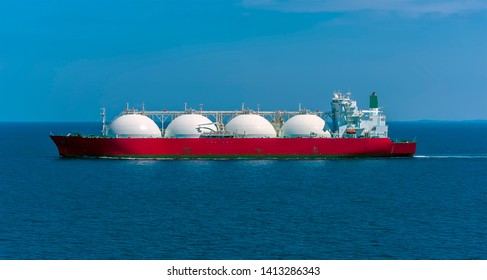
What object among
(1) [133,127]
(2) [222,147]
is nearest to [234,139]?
(2) [222,147]

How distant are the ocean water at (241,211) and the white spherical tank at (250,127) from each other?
637 centimetres

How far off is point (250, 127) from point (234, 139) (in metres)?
2.66

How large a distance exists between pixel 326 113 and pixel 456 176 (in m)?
22.9

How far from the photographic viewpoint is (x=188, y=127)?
77.8 metres

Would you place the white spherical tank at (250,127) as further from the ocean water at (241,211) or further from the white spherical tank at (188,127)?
the ocean water at (241,211)

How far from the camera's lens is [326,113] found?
8494cm

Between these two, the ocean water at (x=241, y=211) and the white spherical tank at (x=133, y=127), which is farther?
the white spherical tank at (x=133, y=127)

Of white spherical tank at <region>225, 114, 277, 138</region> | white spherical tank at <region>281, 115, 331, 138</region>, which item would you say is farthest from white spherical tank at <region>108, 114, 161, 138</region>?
white spherical tank at <region>281, 115, 331, 138</region>

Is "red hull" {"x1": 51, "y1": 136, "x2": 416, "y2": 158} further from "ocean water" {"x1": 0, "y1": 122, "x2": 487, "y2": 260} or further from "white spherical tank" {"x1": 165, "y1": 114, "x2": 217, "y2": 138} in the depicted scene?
"ocean water" {"x1": 0, "y1": 122, "x2": 487, "y2": 260}

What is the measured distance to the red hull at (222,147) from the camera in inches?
2985

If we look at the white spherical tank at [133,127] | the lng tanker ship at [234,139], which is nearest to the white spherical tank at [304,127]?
the lng tanker ship at [234,139]

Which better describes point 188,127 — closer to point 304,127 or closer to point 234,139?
point 234,139

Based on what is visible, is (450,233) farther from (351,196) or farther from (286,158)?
(286,158)

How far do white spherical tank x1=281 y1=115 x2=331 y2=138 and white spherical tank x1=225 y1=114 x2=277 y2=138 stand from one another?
6.58 ft
